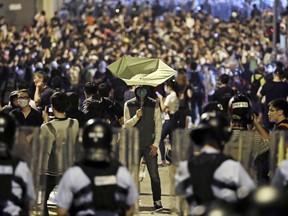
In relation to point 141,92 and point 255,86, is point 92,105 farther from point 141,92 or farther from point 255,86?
point 255,86

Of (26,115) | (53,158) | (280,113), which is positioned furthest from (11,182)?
(26,115)

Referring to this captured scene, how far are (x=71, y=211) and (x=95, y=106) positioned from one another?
232 inches

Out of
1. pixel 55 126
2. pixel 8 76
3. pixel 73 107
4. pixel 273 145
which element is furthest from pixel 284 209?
pixel 8 76

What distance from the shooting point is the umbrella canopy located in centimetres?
1407

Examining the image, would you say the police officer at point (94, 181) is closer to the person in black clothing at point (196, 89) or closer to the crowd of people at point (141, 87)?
the crowd of people at point (141, 87)

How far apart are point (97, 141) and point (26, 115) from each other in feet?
16.7

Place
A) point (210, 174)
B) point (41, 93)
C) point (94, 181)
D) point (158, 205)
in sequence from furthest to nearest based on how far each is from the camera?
point (41, 93) < point (158, 205) < point (210, 174) < point (94, 181)

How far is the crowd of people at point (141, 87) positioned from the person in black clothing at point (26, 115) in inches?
0.4

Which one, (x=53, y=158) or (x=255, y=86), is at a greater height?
(x=255, y=86)

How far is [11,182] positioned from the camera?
7785 mm

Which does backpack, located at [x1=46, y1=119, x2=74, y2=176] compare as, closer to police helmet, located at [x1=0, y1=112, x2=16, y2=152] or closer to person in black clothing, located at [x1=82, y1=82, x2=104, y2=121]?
person in black clothing, located at [x1=82, y1=82, x2=104, y2=121]

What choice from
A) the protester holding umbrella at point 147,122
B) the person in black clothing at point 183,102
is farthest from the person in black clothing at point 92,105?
the person in black clothing at point 183,102

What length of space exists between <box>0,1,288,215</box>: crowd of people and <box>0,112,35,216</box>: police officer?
28 mm

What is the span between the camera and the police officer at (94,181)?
24.7 ft
